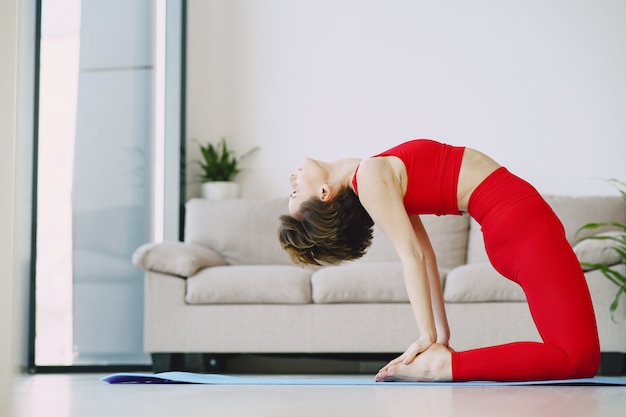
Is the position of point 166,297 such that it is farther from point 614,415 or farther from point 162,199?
point 614,415

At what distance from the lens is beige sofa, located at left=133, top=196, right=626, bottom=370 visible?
3842 mm

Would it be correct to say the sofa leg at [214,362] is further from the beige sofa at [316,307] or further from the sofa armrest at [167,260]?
the sofa armrest at [167,260]

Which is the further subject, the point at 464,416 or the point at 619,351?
the point at 619,351

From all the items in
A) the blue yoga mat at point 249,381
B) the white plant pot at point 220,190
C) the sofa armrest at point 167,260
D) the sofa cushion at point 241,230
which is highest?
the white plant pot at point 220,190

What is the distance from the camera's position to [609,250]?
3.81 meters

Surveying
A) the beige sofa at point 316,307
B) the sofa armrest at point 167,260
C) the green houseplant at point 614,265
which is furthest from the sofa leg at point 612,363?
the sofa armrest at point 167,260

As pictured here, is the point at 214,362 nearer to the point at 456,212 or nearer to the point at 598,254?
the point at 598,254

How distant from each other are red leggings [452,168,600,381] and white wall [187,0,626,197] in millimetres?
2915

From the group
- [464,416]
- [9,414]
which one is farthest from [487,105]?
[9,414]

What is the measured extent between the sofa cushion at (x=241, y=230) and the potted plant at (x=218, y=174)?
253 mm

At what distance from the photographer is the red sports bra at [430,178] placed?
2.44 m

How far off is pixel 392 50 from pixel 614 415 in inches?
165

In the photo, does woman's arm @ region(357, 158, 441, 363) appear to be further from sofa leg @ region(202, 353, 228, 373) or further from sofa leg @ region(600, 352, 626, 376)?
sofa leg @ region(202, 353, 228, 373)

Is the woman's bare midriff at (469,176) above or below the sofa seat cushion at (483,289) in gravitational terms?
above
